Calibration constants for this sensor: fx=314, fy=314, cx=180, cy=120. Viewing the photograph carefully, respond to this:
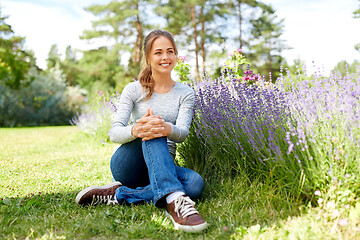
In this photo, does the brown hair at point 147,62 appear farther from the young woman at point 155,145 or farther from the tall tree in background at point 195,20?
the tall tree in background at point 195,20

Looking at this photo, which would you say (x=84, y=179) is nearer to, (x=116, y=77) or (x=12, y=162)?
(x=12, y=162)

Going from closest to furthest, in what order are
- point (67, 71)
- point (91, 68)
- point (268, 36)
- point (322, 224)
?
point (322, 224), point (268, 36), point (91, 68), point (67, 71)

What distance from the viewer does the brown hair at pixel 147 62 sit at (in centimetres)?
249

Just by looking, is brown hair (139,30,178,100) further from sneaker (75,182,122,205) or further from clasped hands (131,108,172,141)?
sneaker (75,182,122,205)

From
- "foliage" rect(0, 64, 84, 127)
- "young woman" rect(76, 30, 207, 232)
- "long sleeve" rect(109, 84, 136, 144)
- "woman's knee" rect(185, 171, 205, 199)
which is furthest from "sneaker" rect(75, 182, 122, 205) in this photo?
"foliage" rect(0, 64, 84, 127)

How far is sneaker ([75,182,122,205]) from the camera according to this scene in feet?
7.86

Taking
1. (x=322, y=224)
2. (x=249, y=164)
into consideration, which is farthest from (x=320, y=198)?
(x=249, y=164)

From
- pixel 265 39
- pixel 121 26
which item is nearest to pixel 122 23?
pixel 121 26

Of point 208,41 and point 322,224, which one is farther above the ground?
point 208,41

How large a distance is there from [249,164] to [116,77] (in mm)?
19910

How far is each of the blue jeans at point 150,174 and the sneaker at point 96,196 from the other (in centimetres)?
6

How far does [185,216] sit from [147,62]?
1309 mm

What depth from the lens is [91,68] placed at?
74.5 ft

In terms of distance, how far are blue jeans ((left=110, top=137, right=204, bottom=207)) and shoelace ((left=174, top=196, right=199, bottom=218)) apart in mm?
81
